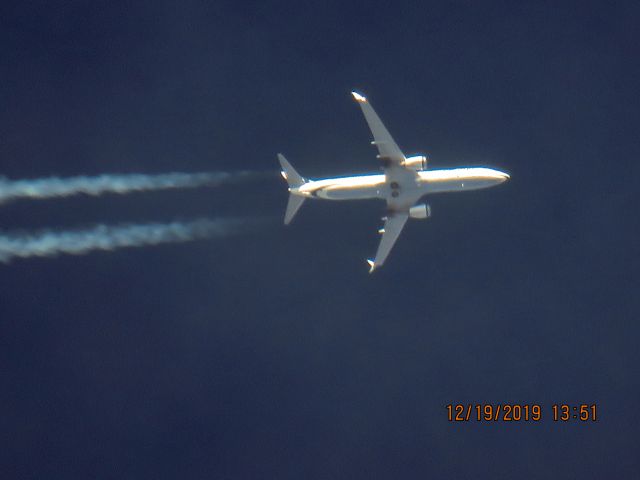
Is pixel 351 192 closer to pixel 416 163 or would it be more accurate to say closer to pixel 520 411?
pixel 416 163

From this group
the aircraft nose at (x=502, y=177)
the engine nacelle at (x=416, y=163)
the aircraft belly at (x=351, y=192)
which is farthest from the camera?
the aircraft belly at (x=351, y=192)

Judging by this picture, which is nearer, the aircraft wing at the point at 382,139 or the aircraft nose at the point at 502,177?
the aircraft wing at the point at 382,139

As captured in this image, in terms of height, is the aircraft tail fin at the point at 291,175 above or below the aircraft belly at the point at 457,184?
above

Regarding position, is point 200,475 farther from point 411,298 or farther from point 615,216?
point 615,216

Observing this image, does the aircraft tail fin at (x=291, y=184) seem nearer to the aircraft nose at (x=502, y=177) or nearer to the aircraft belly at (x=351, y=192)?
the aircraft belly at (x=351, y=192)

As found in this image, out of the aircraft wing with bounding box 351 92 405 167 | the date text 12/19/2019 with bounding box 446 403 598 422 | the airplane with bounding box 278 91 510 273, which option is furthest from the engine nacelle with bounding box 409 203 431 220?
the date text 12/19/2019 with bounding box 446 403 598 422

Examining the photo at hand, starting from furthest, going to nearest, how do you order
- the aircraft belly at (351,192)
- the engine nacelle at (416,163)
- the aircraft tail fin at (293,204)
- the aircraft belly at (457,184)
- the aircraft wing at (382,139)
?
the aircraft tail fin at (293,204) < the aircraft belly at (351,192) < the aircraft belly at (457,184) < the engine nacelle at (416,163) < the aircraft wing at (382,139)

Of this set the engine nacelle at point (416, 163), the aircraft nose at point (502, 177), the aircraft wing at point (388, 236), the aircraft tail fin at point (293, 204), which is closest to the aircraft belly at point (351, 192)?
the aircraft tail fin at point (293, 204)

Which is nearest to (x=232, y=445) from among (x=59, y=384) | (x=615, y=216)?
(x=59, y=384)

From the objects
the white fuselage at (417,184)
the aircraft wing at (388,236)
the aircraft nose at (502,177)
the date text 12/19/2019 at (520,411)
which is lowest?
the date text 12/19/2019 at (520,411)
